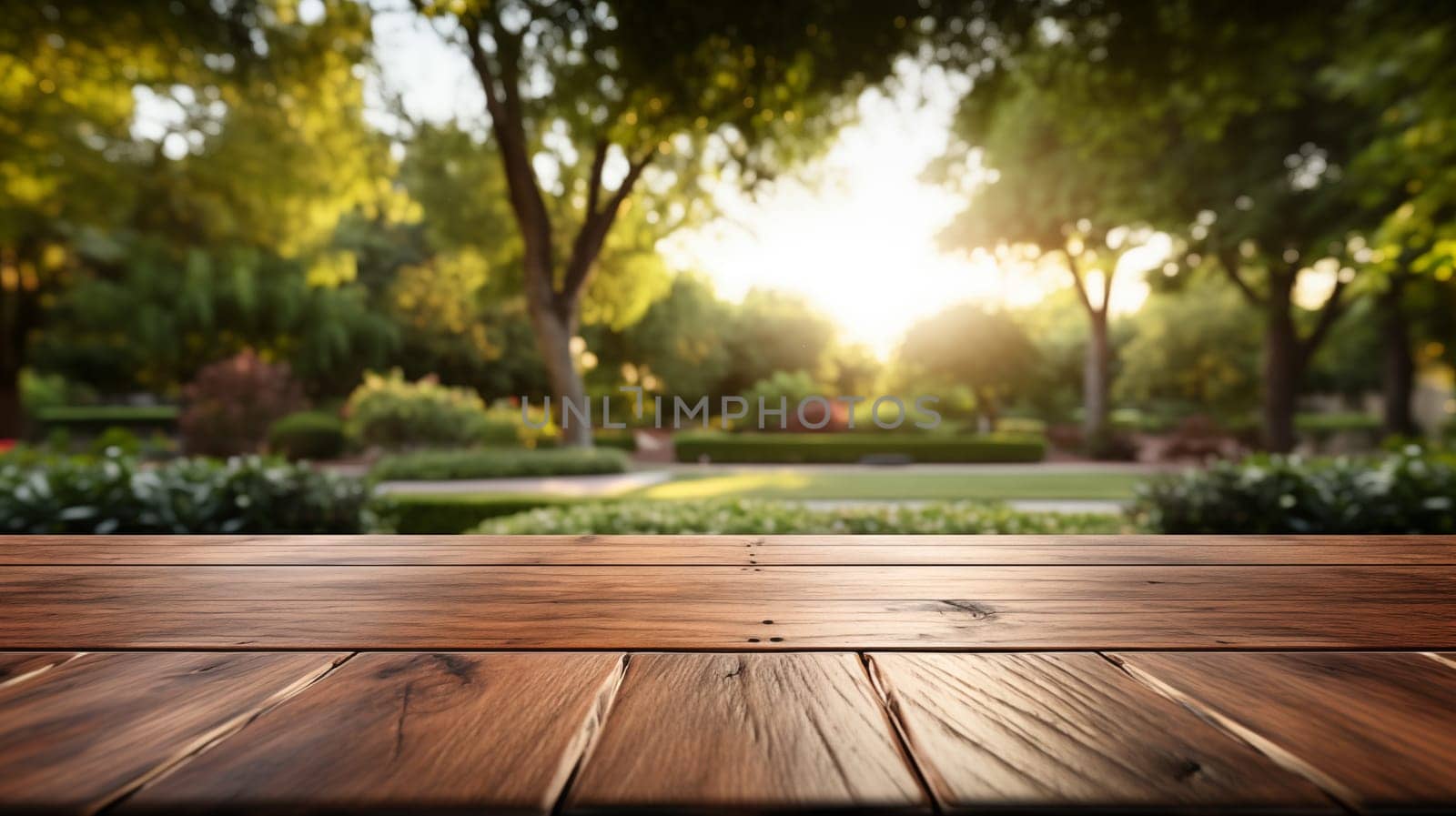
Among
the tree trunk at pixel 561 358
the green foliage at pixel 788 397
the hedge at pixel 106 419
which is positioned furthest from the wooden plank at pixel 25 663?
the hedge at pixel 106 419

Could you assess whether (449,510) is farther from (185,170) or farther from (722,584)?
(185,170)

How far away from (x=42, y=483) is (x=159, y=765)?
514cm

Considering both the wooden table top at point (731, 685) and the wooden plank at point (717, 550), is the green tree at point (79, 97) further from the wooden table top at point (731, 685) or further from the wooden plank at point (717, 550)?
the wooden table top at point (731, 685)

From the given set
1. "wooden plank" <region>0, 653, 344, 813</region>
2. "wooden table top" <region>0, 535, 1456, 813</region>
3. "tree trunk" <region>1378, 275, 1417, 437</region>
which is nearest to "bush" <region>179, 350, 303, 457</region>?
"wooden table top" <region>0, 535, 1456, 813</region>

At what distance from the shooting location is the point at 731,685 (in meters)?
0.86

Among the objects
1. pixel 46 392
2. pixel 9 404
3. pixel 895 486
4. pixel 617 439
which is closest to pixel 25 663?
pixel 895 486

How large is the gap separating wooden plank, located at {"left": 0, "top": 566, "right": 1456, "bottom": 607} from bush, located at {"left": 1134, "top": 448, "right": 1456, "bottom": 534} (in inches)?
149

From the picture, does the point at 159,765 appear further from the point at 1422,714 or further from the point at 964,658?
the point at 1422,714

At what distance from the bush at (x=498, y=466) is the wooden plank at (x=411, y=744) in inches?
359

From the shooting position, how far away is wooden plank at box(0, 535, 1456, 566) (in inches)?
60.6

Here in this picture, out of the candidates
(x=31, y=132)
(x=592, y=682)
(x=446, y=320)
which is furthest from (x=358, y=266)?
(x=592, y=682)

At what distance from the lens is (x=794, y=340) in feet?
63.8

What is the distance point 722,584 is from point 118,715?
2.83 feet

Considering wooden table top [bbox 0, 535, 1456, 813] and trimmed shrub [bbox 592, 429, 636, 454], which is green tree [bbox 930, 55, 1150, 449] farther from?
wooden table top [bbox 0, 535, 1456, 813]
